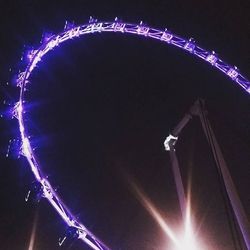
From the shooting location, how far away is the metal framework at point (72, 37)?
19.4 m

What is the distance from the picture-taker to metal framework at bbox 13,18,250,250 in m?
19.4

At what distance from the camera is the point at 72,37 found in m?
26.3

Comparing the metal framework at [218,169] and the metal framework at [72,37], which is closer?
the metal framework at [218,169]

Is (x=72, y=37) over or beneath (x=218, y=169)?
over

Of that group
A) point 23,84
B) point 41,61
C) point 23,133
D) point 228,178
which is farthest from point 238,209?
point 41,61

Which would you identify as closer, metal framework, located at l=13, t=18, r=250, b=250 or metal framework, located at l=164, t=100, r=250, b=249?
metal framework, located at l=164, t=100, r=250, b=249

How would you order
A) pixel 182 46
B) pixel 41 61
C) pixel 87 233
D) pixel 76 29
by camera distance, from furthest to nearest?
pixel 182 46 < pixel 76 29 < pixel 41 61 < pixel 87 233

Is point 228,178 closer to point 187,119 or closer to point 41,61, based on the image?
point 187,119

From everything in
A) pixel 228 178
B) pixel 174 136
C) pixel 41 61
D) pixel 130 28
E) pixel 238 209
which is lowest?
pixel 238 209

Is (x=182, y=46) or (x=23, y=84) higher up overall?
(x=182, y=46)

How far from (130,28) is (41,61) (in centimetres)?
708

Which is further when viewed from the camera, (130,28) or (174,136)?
(130,28)

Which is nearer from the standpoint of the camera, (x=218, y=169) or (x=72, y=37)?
(x=218, y=169)

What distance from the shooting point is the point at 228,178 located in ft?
56.6
